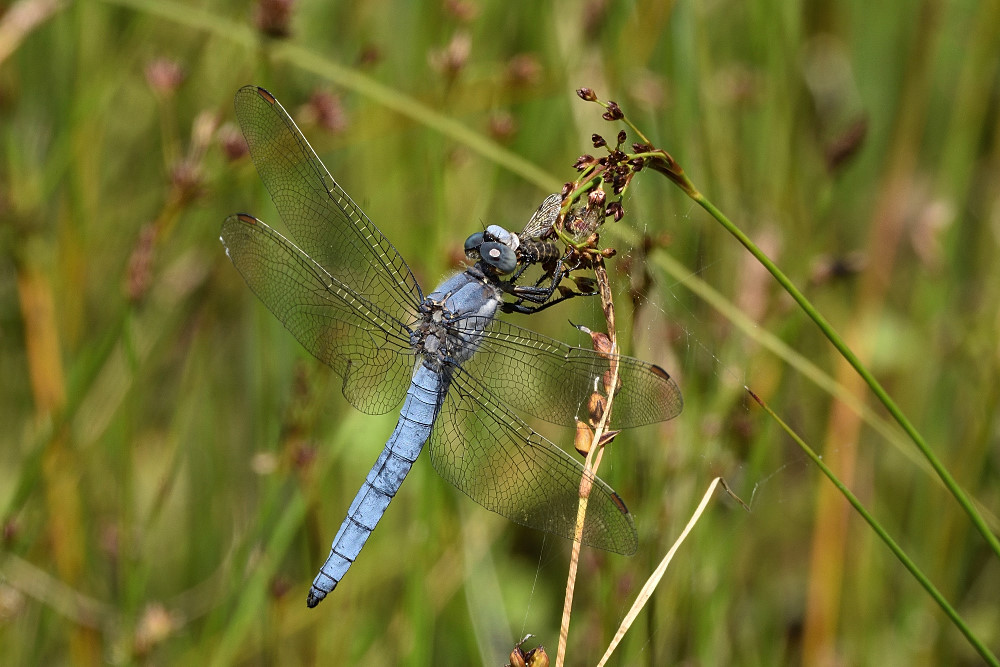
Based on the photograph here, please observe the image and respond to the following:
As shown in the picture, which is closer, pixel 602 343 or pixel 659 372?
pixel 602 343

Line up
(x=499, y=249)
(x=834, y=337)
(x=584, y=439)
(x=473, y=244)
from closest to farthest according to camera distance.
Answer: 1. (x=834, y=337)
2. (x=584, y=439)
3. (x=499, y=249)
4. (x=473, y=244)

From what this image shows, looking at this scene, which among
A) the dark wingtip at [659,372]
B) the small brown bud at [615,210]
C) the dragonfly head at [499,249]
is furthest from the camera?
the dragonfly head at [499,249]

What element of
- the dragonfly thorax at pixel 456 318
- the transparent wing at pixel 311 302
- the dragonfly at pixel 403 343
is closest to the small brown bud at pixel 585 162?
the dragonfly at pixel 403 343

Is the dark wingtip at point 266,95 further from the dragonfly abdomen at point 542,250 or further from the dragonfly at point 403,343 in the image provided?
the dragonfly abdomen at point 542,250

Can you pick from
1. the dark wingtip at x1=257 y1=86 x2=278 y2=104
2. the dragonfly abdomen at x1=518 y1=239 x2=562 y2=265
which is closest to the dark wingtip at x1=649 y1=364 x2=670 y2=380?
the dragonfly abdomen at x1=518 y1=239 x2=562 y2=265

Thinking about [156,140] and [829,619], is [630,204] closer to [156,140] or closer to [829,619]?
[829,619]

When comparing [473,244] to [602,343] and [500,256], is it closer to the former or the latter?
[500,256]

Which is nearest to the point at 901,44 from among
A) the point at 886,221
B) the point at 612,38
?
the point at 886,221

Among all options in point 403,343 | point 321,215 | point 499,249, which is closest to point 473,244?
point 499,249
